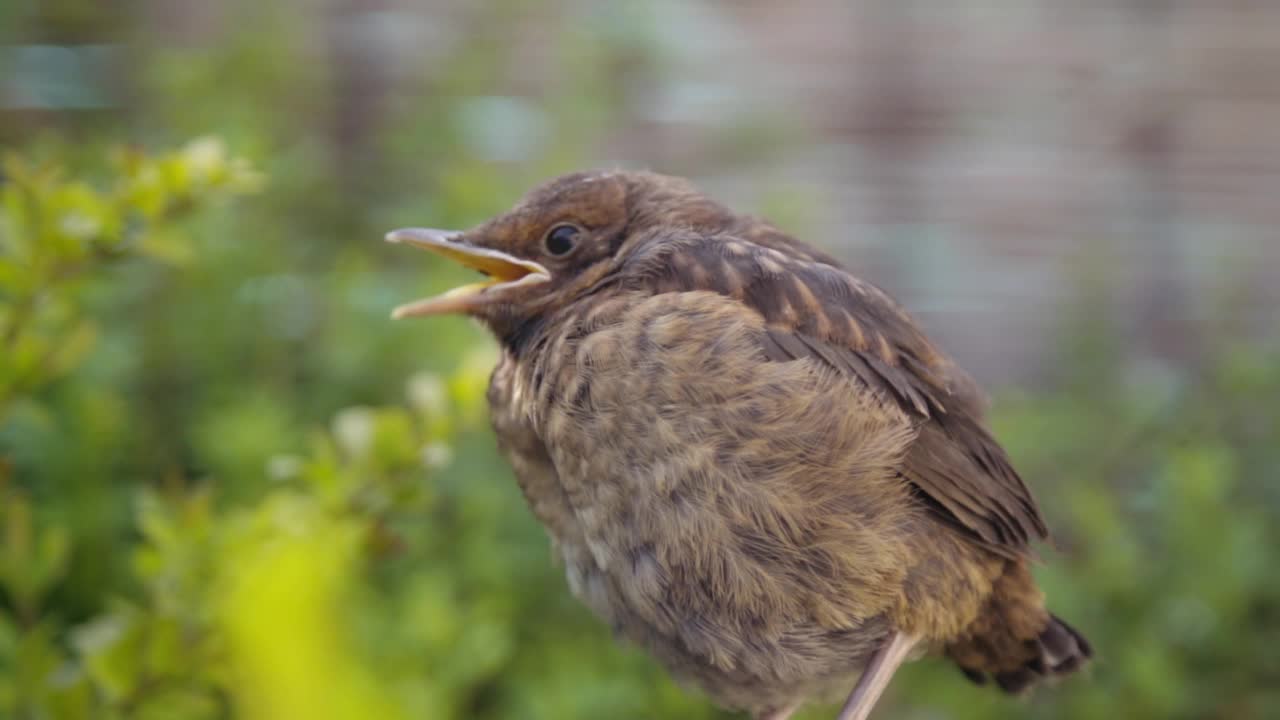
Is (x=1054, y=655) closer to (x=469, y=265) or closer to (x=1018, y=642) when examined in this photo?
(x=1018, y=642)

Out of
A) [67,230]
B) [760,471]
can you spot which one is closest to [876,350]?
[760,471]

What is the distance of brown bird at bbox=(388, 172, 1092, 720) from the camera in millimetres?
1670

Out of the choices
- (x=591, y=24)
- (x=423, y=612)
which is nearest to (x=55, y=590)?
(x=423, y=612)

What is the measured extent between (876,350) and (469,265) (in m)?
0.65

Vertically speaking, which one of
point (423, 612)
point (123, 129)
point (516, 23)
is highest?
point (516, 23)

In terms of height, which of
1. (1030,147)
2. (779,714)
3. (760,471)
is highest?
(760,471)

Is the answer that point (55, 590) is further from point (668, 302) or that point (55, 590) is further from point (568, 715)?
point (668, 302)

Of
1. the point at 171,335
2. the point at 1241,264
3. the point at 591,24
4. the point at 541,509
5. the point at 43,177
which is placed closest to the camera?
the point at 43,177

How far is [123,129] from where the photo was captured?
11.8 feet

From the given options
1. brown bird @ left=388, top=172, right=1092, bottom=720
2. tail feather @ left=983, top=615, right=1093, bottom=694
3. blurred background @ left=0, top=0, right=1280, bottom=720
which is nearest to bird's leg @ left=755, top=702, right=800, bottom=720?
brown bird @ left=388, top=172, right=1092, bottom=720

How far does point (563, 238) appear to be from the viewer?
2018 millimetres

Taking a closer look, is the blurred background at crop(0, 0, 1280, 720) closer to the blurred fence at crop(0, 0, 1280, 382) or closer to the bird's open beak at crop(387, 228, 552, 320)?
the blurred fence at crop(0, 0, 1280, 382)

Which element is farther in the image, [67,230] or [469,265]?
[469,265]

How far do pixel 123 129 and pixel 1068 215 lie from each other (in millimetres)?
3252
